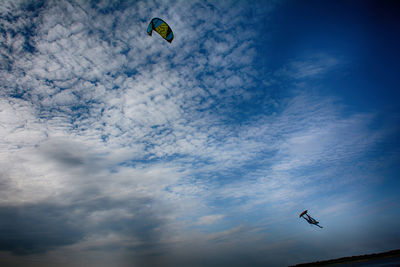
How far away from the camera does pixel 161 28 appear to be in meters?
21.6

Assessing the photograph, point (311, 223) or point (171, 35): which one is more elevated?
point (171, 35)

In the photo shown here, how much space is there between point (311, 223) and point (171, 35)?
136 feet

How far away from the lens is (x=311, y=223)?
36000 millimetres

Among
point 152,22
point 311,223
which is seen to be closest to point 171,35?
point 152,22

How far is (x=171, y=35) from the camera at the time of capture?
21.8m

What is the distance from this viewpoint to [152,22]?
21.0 m

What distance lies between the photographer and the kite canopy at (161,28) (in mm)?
21234

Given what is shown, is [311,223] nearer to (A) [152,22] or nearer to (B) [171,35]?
(B) [171,35]

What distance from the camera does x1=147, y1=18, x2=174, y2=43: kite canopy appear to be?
2123 cm

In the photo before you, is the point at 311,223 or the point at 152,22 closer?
the point at 152,22

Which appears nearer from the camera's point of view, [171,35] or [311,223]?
[171,35]

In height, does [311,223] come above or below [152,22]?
below

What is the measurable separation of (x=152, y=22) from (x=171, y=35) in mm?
2454
